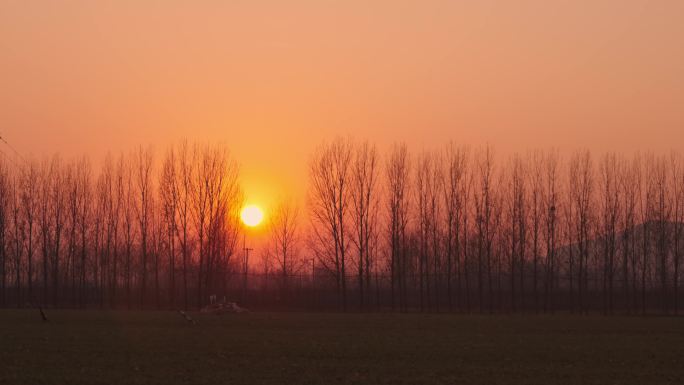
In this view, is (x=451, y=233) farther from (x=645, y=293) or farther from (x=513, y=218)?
(x=645, y=293)

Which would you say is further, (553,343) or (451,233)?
(451,233)

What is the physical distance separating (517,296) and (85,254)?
42.6 m

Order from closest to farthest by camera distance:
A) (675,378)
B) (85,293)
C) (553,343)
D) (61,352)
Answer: (675,378) < (61,352) < (553,343) < (85,293)

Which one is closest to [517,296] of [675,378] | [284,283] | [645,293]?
[645,293]

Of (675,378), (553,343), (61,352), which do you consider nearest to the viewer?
(675,378)

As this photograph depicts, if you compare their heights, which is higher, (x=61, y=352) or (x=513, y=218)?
(x=513, y=218)

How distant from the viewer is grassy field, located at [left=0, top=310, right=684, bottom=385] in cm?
1958

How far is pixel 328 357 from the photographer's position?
24219mm

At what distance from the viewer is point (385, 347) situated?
27.6m

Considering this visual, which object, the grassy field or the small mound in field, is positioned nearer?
the grassy field

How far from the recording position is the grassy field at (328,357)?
64.2 ft

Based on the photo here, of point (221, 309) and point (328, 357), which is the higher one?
point (328, 357)

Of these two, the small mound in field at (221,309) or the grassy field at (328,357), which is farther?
the small mound in field at (221,309)

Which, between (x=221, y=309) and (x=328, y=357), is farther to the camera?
(x=221, y=309)
